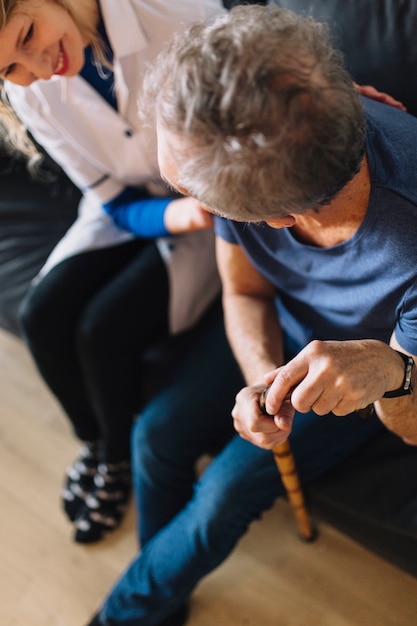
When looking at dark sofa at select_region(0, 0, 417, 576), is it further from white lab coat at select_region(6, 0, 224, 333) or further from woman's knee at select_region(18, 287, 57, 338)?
woman's knee at select_region(18, 287, 57, 338)

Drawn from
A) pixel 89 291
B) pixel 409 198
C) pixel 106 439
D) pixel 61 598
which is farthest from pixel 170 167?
pixel 61 598

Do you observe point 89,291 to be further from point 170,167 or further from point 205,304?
point 170,167

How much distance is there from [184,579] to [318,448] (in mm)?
348

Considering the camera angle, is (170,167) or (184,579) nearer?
(170,167)

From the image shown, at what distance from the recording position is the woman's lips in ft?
3.68

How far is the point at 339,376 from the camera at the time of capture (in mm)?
775

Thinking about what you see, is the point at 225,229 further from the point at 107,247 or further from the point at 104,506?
the point at 104,506

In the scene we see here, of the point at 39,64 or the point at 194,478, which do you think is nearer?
the point at 39,64

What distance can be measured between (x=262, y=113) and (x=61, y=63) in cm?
64

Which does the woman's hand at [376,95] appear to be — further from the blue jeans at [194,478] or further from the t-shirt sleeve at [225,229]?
the blue jeans at [194,478]

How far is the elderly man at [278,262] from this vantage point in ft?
2.19

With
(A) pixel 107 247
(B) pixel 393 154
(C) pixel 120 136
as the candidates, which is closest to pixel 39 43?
(C) pixel 120 136

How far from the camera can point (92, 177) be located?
4.57 ft

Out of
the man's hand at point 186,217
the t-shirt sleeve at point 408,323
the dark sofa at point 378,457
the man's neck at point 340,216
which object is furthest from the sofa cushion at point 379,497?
the man's hand at point 186,217
